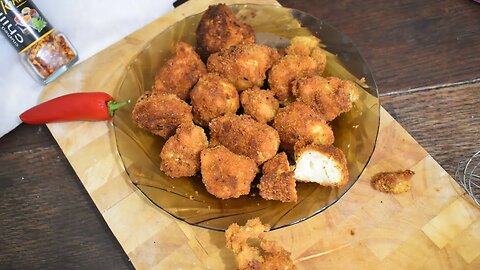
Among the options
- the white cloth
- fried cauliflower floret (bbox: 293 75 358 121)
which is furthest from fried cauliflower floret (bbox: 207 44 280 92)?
the white cloth

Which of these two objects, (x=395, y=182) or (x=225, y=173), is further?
(x=395, y=182)

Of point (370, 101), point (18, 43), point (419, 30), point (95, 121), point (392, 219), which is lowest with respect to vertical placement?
point (392, 219)

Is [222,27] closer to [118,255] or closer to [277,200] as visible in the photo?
[277,200]

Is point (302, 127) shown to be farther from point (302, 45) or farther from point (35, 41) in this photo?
point (35, 41)

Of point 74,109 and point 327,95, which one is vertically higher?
point 74,109

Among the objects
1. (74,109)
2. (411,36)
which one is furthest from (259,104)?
(411,36)

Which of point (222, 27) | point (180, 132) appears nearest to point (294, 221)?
point (180, 132)
